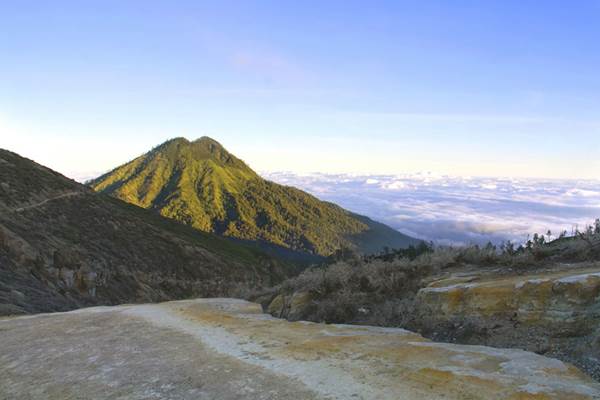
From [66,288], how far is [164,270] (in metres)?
38.2

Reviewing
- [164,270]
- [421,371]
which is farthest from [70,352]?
[164,270]

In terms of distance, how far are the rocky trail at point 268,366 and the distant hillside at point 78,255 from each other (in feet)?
33.6

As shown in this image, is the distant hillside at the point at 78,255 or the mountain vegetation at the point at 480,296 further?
the distant hillside at the point at 78,255

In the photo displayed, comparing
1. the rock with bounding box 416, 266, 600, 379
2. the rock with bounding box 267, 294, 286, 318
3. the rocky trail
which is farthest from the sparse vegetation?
the rocky trail

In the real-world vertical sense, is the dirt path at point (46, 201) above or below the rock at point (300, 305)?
above

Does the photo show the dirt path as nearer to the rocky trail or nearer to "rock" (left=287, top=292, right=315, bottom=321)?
"rock" (left=287, top=292, right=315, bottom=321)

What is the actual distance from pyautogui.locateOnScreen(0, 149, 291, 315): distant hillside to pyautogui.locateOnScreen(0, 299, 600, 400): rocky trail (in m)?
10.2

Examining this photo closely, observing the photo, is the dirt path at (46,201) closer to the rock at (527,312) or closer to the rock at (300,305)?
the rock at (300,305)

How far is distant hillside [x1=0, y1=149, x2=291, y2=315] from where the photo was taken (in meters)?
30.3

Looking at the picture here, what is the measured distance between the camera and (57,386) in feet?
25.6

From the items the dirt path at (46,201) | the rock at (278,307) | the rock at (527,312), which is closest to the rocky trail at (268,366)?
the rock at (527,312)

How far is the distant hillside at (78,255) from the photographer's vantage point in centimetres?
3033

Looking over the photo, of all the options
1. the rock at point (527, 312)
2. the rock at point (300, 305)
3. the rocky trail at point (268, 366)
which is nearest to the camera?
the rocky trail at point (268, 366)

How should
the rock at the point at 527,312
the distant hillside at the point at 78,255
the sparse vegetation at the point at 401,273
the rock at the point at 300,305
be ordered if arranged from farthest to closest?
the distant hillside at the point at 78,255
the rock at the point at 300,305
the sparse vegetation at the point at 401,273
the rock at the point at 527,312
